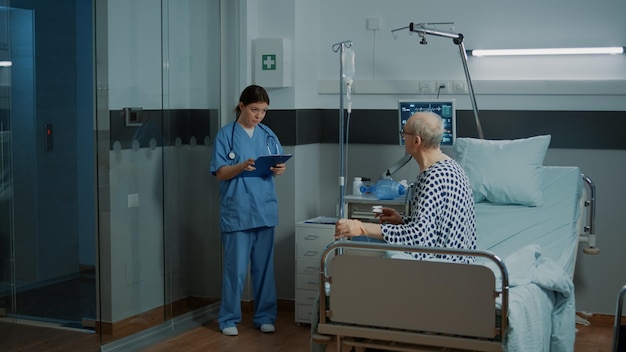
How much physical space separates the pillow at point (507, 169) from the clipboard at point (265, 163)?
106 centimetres

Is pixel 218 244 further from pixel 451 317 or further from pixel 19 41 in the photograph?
pixel 451 317

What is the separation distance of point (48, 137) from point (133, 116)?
1.60 ft

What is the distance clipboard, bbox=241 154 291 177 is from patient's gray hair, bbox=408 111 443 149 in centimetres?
145

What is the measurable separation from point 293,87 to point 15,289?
225 centimetres

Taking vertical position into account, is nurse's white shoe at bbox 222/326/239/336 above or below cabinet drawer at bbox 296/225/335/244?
below

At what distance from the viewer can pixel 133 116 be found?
4.98 meters

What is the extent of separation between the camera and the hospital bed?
332 centimetres

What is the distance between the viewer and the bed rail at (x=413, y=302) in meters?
3.31

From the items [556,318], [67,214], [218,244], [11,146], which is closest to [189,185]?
[218,244]

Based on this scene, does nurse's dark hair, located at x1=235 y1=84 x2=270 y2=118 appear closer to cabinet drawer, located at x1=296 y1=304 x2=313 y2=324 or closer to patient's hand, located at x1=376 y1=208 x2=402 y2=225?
cabinet drawer, located at x1=296 y1=304 x2=313 y2=324

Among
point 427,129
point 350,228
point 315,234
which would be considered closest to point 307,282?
point 315,234

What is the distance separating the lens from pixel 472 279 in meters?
3.31

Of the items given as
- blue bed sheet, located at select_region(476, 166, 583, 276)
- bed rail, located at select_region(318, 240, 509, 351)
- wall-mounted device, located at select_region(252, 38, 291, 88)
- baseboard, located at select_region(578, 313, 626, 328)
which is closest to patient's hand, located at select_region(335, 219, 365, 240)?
bed rail, located at select_region(318, 240, 509, 351)

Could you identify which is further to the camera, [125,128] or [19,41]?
[125,128]
